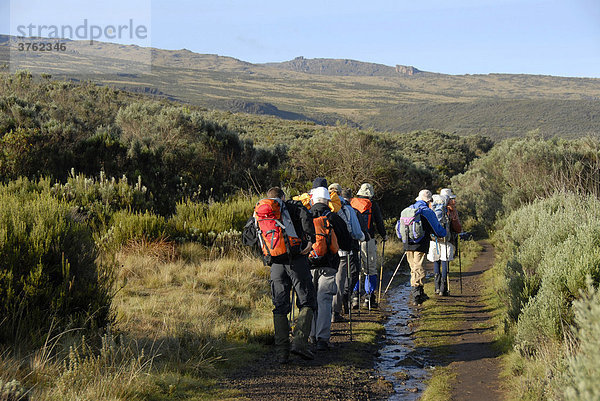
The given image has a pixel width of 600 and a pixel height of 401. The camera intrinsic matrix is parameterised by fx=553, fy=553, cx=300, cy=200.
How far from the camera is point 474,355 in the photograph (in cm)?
739

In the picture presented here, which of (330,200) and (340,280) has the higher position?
(330,200)

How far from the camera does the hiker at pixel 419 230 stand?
32.2ft

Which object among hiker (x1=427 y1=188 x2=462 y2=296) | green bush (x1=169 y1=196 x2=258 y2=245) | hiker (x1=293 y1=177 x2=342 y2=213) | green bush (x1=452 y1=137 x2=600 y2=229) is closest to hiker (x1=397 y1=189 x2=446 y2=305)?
hiker (x1=427 y1=188 x2=462 y2=296)

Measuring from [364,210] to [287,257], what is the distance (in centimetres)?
335

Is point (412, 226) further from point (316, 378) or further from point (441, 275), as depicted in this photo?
point (316, 378)

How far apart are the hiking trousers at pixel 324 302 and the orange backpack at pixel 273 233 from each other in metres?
1.04

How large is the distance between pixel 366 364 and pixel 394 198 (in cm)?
1460

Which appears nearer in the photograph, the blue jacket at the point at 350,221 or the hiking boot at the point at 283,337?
the hiking boot at the point at 283,337

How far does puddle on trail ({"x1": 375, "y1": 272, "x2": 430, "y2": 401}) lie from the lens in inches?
246

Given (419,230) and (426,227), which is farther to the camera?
(426,227)

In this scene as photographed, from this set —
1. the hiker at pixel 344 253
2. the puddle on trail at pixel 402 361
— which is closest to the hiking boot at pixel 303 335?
the puddle on trail at pixel 402 361

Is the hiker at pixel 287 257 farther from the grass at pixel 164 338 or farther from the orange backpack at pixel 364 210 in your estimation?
the orange backpack at pixel 364 210

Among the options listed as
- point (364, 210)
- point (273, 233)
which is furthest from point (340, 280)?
point (273, 233)

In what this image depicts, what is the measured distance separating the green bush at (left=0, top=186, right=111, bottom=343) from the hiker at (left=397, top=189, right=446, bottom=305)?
536cm
